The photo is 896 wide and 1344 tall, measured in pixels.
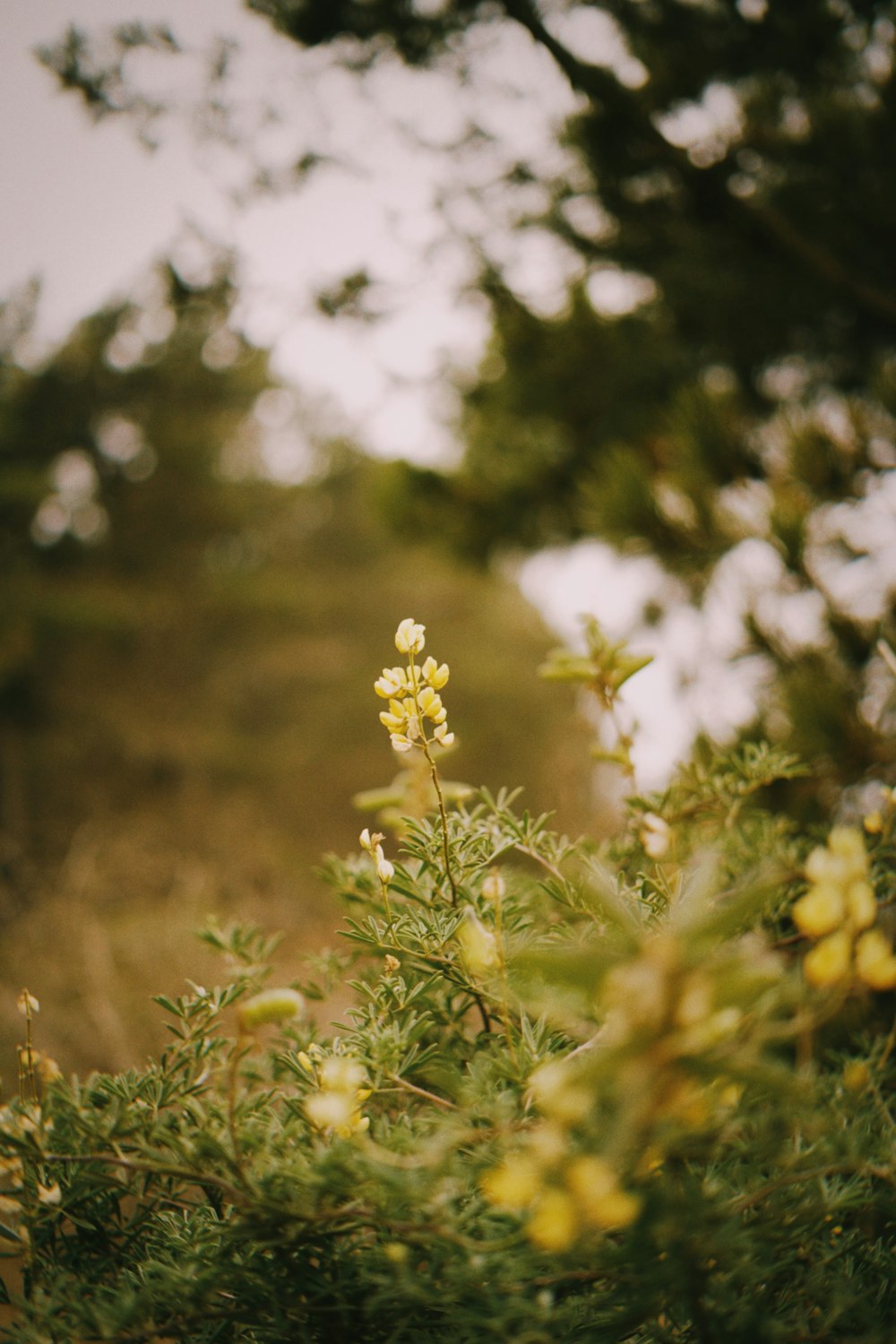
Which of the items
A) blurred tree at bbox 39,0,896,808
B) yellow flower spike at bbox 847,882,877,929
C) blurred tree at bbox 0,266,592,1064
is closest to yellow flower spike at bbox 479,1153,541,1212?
yellow flower spike at bbox 847,882,877,929

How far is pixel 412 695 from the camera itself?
57 centimetres

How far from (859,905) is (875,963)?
0.03 meters

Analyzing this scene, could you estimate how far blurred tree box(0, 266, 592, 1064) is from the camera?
16.1 feet

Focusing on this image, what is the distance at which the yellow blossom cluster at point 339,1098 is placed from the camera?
0.39 meters

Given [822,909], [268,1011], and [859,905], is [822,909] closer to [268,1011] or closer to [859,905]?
[859,905]

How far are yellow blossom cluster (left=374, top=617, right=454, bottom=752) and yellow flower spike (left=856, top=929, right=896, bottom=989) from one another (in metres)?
0.31

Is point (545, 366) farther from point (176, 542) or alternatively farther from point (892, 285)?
point (176, 542)

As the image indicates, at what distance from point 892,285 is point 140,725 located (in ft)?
20.8

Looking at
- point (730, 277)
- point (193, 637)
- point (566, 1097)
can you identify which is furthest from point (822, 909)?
point (193, 637)

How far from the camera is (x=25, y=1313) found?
0.49 m

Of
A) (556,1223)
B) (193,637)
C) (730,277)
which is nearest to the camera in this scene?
(556,1223)

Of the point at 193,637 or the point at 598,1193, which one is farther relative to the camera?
the point at 193,637

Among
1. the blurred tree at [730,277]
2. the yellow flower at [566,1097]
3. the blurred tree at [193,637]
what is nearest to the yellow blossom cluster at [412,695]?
the yellow flower at [566,1097]

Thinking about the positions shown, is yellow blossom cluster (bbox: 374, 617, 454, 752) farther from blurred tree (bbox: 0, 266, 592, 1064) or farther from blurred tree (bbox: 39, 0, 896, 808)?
blurred tree (bbox: 0, 266, 592, 1064)
